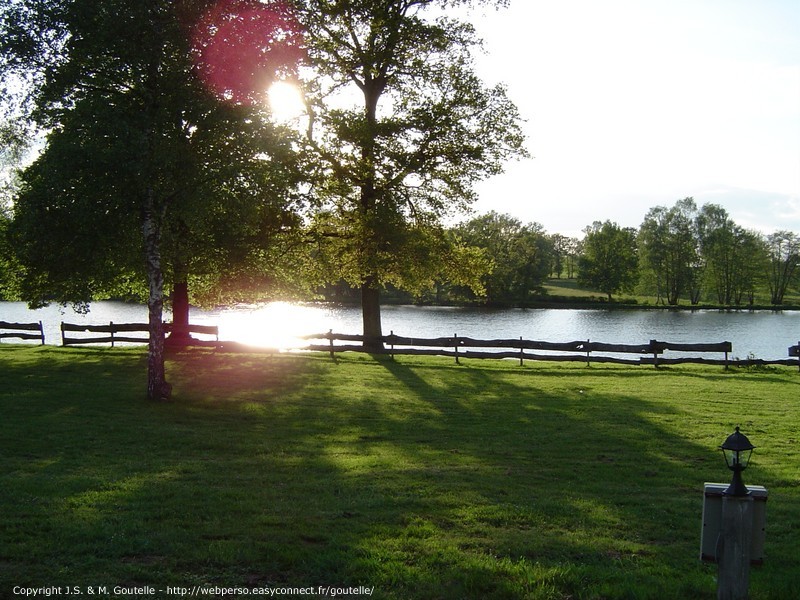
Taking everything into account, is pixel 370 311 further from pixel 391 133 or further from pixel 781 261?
pixel 781 261

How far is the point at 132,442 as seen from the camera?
13.2 m

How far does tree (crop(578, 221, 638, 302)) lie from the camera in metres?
112

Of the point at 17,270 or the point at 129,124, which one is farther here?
the point at 17,270

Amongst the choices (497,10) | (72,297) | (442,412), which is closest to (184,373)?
(72,297)

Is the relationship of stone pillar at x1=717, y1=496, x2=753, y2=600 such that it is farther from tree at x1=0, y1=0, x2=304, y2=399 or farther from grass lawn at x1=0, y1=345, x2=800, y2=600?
tree at x1=0, y1=0, x2=304, y2=399

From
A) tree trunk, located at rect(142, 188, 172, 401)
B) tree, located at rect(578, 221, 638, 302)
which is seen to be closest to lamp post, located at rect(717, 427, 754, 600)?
tree trunk, located at rect(142, 188, 172, 401)

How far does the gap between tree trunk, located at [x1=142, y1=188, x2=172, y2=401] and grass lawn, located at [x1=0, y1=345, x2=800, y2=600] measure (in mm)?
593

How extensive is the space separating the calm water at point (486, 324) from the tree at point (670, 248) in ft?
85.0

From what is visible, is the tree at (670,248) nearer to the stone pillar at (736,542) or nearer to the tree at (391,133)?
the tree at (391,133)

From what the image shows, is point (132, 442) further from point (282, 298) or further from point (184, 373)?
point (282, 298)

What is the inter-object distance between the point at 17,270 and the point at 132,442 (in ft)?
57.2

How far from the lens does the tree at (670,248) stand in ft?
354

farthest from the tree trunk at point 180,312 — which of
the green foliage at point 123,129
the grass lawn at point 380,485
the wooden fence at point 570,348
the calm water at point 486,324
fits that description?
the calm water at point 486,324

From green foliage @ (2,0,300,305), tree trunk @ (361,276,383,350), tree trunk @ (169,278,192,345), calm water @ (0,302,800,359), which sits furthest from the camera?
calm water @ (0,302,800,359)
